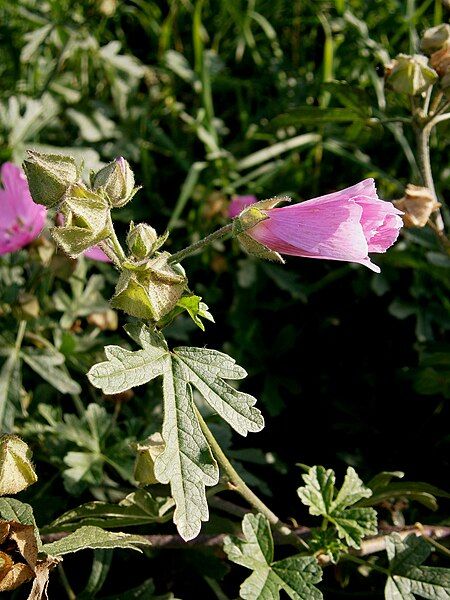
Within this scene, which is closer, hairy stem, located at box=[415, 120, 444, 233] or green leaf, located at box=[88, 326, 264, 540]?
green leaf, located at box=[88, 326, 264, 540]

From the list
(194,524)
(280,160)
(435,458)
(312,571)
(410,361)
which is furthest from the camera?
(280,160)

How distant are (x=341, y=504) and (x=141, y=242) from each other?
62 centimetres

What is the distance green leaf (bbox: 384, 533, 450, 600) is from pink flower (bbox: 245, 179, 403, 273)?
57cm

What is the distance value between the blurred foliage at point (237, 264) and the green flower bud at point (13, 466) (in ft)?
0.65

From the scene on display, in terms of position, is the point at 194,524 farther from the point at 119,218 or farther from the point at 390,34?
the point at 390,34

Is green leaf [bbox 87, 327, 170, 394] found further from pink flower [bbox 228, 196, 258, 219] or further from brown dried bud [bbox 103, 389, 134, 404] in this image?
pink flower [bbox 228, 196, 258, 219]

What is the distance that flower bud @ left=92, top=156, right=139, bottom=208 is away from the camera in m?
1.26

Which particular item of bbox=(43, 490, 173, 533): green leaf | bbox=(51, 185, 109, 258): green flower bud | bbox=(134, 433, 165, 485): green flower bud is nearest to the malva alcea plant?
bbox=(51, 185, 109, 258): green flower bud

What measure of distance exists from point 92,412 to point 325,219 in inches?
32.4

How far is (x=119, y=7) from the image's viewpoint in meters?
2.88

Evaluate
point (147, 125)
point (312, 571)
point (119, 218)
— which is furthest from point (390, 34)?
point (312, 571)

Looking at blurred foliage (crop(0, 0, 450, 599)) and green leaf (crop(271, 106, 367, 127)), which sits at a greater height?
green leaf (crop(271, 106, 367, 127))

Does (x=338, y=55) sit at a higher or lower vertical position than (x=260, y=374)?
higher

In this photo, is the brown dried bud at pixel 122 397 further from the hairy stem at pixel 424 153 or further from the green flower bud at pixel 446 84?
the green flower bud at pixel 446 84
